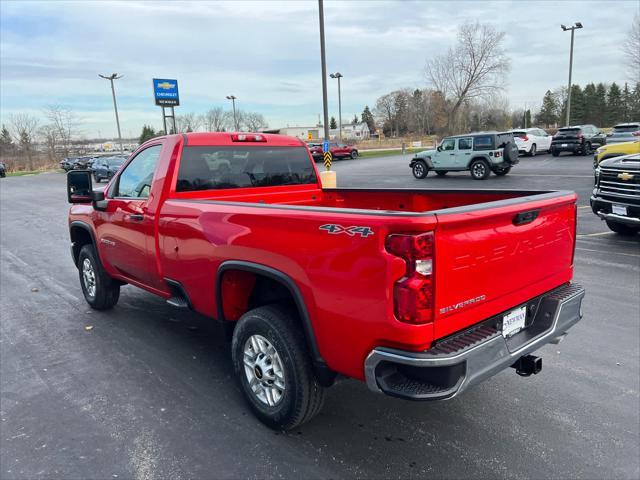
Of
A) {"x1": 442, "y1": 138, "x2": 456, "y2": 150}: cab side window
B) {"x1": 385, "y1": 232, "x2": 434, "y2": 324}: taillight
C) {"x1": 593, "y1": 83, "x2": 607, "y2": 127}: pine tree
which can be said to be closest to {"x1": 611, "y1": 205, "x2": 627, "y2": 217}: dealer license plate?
{"x1": 385, "y1": 232, "x2": 434, "y2": 324}: taillight

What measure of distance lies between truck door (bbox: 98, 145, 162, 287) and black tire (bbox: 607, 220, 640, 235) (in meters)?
8.10

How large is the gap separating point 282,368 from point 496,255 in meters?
1.41

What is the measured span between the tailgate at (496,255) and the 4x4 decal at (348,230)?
1.06 ft

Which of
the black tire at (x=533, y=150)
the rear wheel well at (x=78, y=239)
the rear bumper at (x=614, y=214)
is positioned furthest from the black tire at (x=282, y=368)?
the black tire at (x=533, y=150)

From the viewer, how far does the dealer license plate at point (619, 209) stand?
7590 millimetres

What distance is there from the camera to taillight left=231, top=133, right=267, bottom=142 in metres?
4.51

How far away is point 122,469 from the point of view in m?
2.81

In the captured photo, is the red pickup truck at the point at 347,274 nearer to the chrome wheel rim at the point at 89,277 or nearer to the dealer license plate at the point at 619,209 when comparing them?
the chrome wheel rim at the point at 89,277

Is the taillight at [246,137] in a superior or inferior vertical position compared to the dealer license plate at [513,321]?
superior

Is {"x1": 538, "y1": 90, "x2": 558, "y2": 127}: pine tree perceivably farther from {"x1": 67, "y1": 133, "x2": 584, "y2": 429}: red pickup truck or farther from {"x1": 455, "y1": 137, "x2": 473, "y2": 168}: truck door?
{"x1": 67, "y1": 133, "x2": 584, "y2": 429}: red pickup truck

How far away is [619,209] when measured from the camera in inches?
302

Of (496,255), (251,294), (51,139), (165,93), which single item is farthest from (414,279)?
(51,139)

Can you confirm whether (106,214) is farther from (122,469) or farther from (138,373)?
(122,469)

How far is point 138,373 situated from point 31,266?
17.0ft
